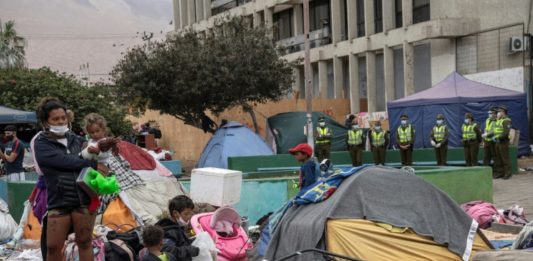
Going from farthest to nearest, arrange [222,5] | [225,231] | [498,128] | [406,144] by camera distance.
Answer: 1. [222,5]
2. [406,144]
3. [498,128]
4. [225,231]

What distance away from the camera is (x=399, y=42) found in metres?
31.2

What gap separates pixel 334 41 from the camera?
3619cm

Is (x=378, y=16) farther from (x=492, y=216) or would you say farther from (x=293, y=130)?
(x=492, y=216)

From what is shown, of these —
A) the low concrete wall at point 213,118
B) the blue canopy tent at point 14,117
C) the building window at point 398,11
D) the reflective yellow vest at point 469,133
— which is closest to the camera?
the reflective yellow vest at point 469,133

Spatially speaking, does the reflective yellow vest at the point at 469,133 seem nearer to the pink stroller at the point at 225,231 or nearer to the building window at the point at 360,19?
the pink stroller at the point at 225,231

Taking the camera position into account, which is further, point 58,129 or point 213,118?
point 213,118

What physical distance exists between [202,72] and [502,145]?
11213 mm

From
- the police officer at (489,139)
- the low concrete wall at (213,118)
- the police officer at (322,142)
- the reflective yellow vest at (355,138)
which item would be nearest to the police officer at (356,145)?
the reflective yellow vest at (355,138)

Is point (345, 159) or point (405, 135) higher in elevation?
point (405, 135)

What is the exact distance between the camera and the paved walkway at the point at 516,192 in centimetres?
1311

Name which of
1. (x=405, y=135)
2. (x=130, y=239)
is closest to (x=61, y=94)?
(x=405, y=135)

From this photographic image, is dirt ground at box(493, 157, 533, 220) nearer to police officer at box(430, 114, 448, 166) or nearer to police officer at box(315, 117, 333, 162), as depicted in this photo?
police officer at box(430, 114, 448, 166)

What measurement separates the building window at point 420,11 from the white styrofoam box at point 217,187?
2292 cm

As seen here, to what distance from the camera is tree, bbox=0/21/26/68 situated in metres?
50.3
